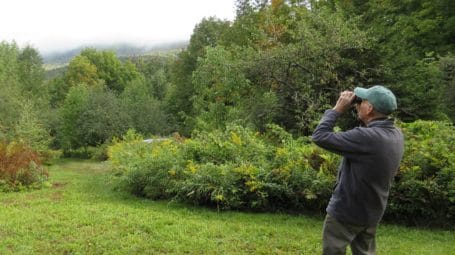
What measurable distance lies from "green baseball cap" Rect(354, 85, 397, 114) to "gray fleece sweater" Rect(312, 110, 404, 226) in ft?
0.32

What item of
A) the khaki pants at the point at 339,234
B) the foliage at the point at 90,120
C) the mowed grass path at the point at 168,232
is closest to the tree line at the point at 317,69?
the foliage at the point at 90,120

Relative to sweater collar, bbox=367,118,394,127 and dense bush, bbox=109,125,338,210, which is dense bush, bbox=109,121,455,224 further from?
sweater collar, bbox=367,118,394,127

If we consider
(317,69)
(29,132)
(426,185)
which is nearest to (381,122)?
(426,185)

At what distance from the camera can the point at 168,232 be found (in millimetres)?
6492

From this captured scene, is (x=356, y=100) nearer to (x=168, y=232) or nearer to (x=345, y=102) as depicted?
(x=345, y=102)

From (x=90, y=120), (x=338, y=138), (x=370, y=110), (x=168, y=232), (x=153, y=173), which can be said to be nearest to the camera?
(x=338, y=138)

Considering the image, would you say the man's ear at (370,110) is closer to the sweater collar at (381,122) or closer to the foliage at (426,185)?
the sweater collar at (381,122)

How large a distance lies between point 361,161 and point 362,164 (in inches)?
1.0

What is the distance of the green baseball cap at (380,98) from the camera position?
3.28 m

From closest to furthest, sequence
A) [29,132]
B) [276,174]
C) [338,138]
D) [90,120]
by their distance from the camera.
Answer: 1. [338,138]
2. [276,174]
3. [29,132]
4. [90,120]

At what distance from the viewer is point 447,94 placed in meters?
13.6

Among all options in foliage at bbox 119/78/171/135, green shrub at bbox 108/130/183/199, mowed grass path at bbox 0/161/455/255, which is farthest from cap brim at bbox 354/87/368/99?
foliage at bbox 119/78/171/135

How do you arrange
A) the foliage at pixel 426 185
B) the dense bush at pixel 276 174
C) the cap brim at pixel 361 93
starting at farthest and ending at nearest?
the dense bush at pixel 276 174 < the foliage at pixel 426 185 < the cap brim at pixel 361 93

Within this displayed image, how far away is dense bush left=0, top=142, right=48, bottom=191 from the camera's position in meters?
11.8
